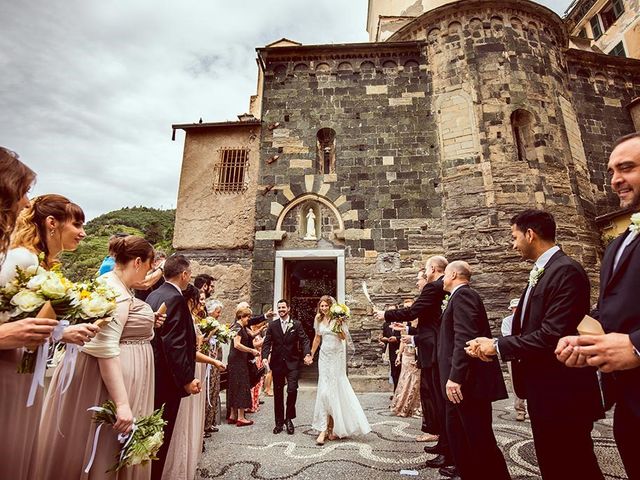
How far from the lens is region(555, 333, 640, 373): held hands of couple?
62.6 inches

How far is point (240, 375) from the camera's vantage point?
6398 millimetres

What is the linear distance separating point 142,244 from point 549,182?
1115 cm

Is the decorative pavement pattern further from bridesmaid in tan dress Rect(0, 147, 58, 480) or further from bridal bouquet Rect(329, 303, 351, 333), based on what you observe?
bridesmaid in tan dress Rect(0, 147, 58, 480)

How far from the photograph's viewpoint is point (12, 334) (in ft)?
5.46

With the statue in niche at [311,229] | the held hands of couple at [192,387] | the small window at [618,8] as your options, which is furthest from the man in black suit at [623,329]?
the small window at [618,8]

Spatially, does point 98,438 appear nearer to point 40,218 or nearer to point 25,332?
point 25,332

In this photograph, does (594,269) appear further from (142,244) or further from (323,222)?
(142,244)

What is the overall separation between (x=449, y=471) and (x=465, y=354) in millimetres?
1581

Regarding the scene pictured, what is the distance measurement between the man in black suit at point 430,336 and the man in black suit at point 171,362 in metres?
2.30

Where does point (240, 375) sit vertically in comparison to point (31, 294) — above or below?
below

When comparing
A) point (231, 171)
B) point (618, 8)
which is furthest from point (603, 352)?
point (618, 8)

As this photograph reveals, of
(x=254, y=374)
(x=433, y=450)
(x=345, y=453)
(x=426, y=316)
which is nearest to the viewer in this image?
(x=433, y=450)

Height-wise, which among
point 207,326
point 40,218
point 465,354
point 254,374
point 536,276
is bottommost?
point 254,374

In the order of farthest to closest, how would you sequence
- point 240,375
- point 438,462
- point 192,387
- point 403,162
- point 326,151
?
point 326,151 < point 403,162 < point 240,375 < point 438,462 < point 192,387
